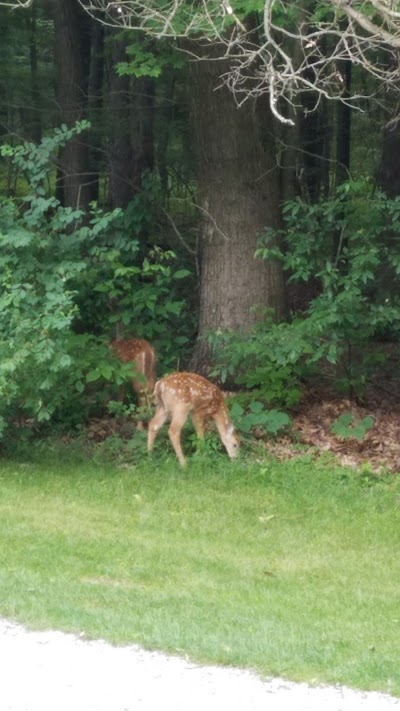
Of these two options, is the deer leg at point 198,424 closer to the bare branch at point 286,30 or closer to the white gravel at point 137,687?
the bare branch at point 286,30

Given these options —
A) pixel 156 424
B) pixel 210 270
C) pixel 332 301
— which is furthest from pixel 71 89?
pixel 156 424

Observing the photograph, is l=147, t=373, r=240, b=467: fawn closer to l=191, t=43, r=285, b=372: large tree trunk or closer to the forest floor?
the forest floor

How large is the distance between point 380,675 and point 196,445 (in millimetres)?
6599

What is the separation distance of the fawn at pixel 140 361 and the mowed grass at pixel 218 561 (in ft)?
4.53

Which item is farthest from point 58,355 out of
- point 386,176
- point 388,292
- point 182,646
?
point 386,176

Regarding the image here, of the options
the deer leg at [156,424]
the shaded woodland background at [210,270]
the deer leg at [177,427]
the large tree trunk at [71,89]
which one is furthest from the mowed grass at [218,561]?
the large tree trunk at [71,89]

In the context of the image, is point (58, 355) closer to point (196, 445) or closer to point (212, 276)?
point (196, 445)

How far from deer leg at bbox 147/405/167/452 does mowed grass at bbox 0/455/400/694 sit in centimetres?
28

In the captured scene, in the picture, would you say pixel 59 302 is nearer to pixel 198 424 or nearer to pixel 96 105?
pixel 198 424

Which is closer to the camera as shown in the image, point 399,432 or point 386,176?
point 399,432

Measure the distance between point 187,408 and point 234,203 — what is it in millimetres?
3438

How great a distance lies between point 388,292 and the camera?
46.8ft

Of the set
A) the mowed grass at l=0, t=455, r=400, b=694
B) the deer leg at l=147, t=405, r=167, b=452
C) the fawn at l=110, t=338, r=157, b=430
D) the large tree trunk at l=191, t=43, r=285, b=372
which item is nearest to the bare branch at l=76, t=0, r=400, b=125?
the large tree trunk at l=191, t=43, r=285, b=372

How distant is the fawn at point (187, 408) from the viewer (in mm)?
12781
